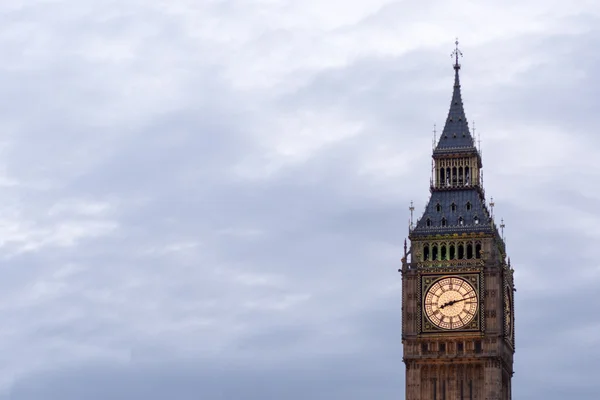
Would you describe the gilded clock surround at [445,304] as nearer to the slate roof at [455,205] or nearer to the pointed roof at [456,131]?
the slate roof at [455,205]

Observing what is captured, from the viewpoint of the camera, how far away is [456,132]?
17100 centimetres

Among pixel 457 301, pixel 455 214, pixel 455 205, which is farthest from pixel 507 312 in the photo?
pixel 455 205

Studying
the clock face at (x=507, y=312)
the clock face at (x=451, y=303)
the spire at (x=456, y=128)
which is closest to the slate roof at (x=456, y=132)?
the spire at (x=456, y=128)

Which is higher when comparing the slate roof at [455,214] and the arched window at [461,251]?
the slate roof at [455,214]

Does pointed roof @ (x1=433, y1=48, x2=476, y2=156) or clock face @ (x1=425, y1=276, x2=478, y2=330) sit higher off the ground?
pointed roof @ (x1=433, y1=48, x2=476, y2=156)

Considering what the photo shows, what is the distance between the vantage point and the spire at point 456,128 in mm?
169750

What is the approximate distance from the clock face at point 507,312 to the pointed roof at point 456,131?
15.2 m

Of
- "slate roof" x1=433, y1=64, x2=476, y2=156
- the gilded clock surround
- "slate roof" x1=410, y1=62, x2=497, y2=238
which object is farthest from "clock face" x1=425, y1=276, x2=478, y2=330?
"slate roof" x1=433, y1=64, x2=476, y2=156

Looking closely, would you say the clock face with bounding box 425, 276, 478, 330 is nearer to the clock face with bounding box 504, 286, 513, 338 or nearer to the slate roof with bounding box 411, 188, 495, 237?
the clock face with bounding box 504, 286, 513, 338

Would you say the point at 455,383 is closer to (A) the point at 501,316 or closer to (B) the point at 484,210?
(A) the point at 501,316

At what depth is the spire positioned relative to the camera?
169750 millimetres

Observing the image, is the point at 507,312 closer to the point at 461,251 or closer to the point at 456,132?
the point at 461,251

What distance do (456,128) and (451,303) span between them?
65.1ft

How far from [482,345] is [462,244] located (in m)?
10.6
